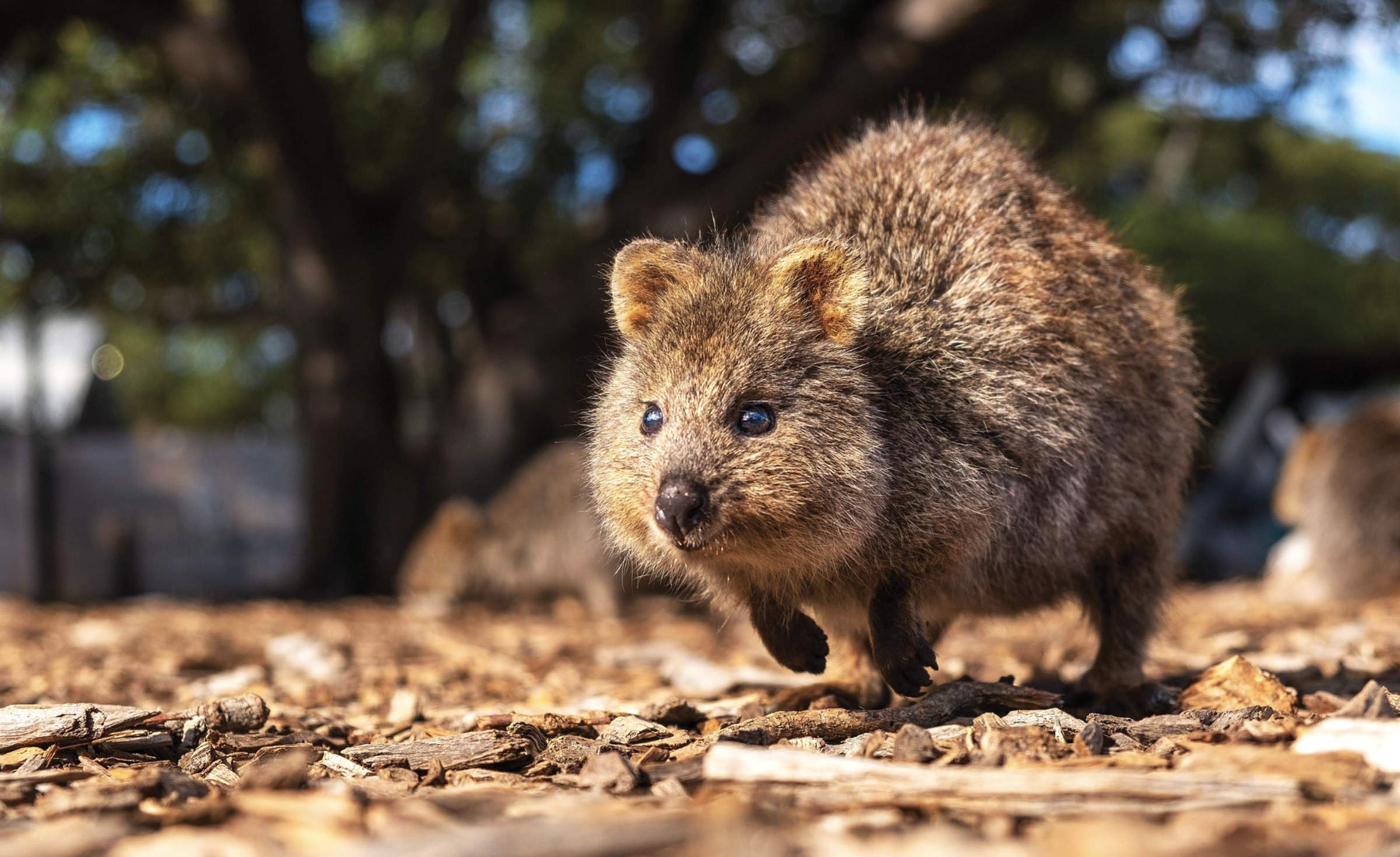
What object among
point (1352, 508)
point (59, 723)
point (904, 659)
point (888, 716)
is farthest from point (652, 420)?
point (1352, 508)

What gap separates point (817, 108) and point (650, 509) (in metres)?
7.58

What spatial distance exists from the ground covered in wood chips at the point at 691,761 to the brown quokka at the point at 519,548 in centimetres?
510

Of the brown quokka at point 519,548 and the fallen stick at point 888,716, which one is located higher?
the brown quokka at point 519,548

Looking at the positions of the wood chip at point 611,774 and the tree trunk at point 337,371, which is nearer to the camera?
the wood chip at point 611,774

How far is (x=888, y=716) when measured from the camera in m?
4.04

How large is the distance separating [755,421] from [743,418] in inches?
1.5

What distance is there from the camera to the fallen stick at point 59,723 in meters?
3.82

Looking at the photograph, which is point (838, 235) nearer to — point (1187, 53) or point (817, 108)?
point (817, 108)

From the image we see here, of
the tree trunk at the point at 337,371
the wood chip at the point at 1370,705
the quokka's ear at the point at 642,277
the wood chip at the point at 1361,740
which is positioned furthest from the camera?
the tree trunk at the point at 337,371

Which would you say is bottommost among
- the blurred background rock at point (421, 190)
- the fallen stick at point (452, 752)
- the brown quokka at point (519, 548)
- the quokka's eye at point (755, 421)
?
the fallen stick at point (452, 752)

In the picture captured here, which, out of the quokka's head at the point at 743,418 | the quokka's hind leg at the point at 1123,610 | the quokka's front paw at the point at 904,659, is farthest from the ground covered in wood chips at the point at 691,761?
the quokka's head at the point at 743,418

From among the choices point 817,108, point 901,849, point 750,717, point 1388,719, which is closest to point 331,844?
point 901,849

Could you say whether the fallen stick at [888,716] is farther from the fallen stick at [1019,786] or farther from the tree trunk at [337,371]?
the tree trunk at [337,371]

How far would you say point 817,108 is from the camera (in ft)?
35.1
